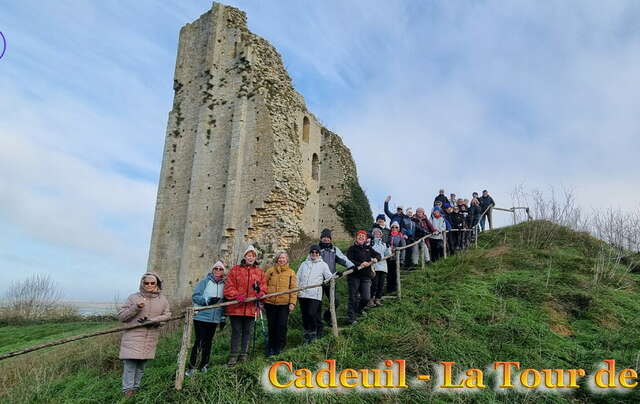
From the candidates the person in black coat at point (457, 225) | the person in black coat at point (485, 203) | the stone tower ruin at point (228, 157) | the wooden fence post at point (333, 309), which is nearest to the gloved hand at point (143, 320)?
the wooden fence post at point (333, 309)

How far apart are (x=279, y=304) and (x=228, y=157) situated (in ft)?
37.5

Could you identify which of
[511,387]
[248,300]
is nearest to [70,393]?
[248,300]

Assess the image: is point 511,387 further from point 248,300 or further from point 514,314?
point 248,300

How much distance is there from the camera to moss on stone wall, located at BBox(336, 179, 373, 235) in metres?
21.0

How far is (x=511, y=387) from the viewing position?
5.34m

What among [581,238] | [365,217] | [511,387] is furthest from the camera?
[365,217]

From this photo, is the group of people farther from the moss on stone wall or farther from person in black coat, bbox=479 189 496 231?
the moss on stone wall

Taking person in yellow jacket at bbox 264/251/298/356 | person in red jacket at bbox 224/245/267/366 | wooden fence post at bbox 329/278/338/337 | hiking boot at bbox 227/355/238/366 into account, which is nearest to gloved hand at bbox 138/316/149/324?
person in red jacket at bbox 224/245/267/366

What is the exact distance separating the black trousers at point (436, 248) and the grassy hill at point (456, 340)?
56.4 inches

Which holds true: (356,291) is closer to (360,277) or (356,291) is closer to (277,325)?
(360,277)

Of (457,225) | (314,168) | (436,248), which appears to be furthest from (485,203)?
(314,168)

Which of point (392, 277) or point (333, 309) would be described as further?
point (392, 277)

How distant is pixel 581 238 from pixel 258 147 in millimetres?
11202

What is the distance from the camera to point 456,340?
6.27 m
